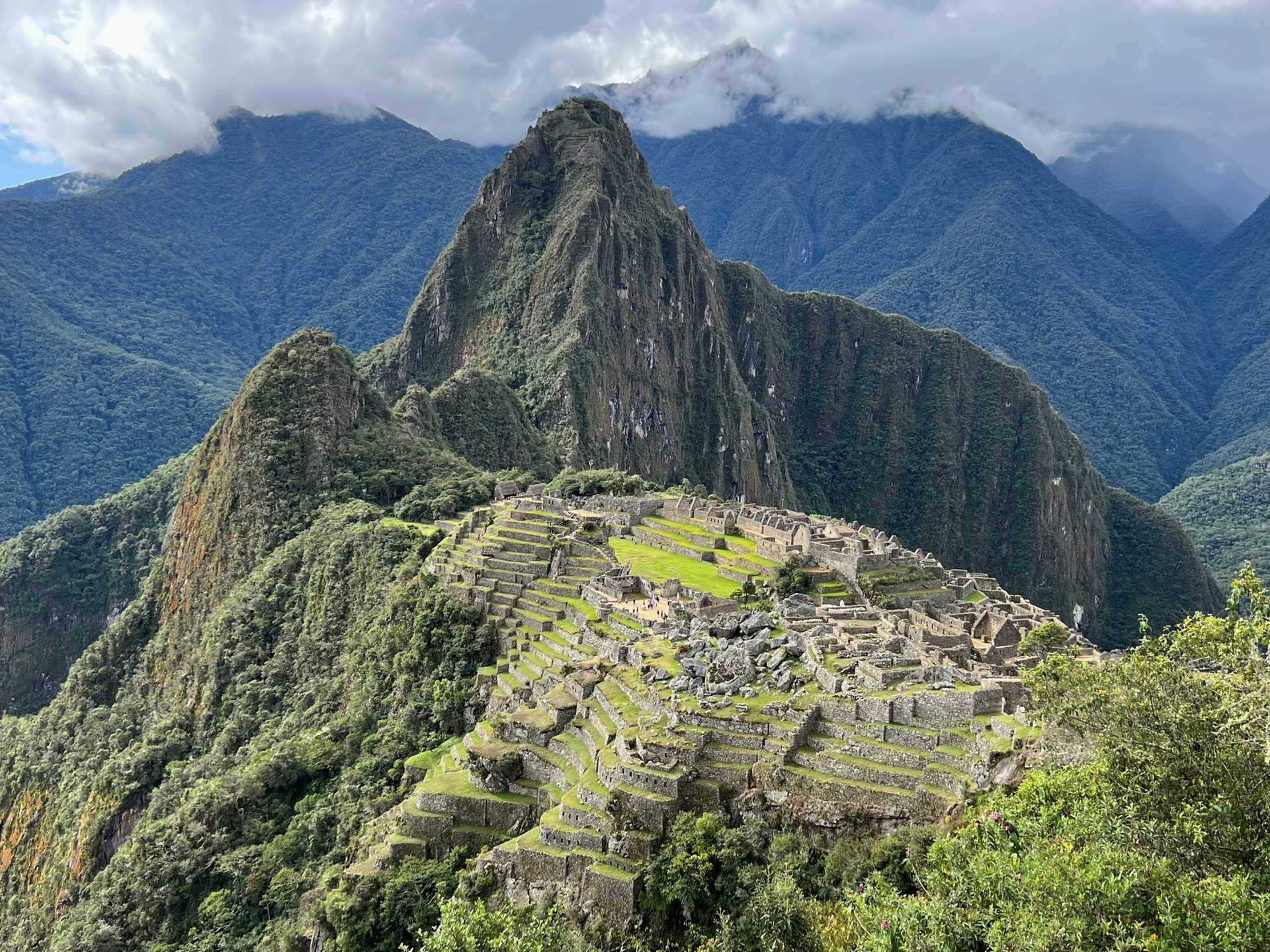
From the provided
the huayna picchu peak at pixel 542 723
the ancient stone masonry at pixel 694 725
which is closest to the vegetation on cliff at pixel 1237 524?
the huayna picchu peak at pixel 542 723

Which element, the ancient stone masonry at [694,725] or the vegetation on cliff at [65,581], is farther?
the vegetation on cliff at [65,581]

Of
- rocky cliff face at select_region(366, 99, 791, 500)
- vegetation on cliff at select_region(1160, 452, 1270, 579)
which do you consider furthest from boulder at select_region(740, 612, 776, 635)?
vegetation on cliff at select_region(1160, 452, 1270, 579)

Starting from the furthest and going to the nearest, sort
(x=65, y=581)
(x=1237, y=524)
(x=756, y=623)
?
(x=1237, y=524) → (x=65, y=581) → (x=756, y=623)

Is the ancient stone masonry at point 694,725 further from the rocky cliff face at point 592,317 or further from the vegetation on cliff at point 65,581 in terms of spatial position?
the rocky cliff face at point 592,317

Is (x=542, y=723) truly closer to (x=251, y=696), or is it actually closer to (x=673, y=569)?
(x=673, y=569)

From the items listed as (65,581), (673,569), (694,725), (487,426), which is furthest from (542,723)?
(65,581)

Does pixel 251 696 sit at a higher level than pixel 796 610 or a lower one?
lower

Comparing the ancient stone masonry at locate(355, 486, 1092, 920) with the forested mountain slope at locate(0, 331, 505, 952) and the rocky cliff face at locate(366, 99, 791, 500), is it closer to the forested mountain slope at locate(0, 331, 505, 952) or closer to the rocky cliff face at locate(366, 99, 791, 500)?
the forested mountain slope at locate(0, 331, 505, 952)
